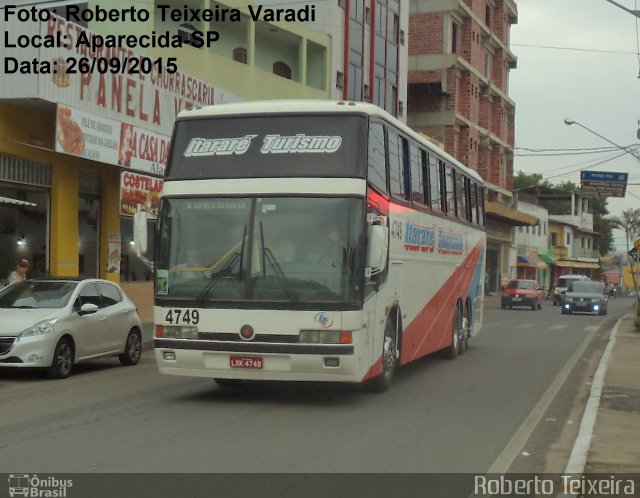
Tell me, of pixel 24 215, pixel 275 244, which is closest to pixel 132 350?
pixel 275 244

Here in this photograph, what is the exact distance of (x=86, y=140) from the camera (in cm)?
2073

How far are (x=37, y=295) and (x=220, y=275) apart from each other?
5.12m

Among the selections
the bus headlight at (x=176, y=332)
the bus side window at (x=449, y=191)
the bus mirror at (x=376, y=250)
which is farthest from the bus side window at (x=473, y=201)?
the bus headlight at (x=176, y=332)

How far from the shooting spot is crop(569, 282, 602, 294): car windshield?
4591 centimetres

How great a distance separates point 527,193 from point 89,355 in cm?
7846

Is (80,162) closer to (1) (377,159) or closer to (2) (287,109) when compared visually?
(2) (287,109)

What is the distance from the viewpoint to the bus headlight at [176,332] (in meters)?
11.0

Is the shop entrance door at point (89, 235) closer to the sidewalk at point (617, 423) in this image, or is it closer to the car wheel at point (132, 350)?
the car wheel at point (132, 350)

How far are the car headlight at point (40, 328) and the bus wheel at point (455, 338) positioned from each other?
7.75 metres

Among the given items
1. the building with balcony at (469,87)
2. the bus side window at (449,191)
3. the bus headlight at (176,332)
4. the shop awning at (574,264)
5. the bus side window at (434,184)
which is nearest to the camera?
the bus headlight at (176,332)

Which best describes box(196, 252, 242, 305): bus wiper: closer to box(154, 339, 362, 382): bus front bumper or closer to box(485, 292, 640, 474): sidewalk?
box(154, 339, 362, 382): bus front bumper

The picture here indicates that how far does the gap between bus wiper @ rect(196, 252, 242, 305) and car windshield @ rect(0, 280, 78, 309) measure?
4.33 m

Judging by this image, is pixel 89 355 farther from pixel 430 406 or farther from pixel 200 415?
pixel 430 406

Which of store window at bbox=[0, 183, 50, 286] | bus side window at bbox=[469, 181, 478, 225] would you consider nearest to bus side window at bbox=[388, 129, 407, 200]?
bus side window at bbox=[469, 181, 478, 225]
